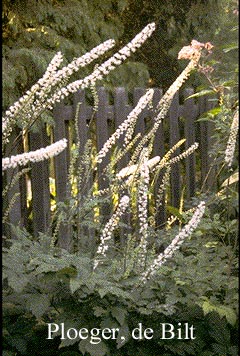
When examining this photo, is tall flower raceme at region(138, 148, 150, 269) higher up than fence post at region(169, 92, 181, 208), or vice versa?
fence post at region(169, 92, 181, 208)

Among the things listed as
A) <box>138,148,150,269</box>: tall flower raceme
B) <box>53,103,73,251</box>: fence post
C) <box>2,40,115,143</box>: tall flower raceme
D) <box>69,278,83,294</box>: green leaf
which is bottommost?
<box>69,278,83,294</box>: green leaf

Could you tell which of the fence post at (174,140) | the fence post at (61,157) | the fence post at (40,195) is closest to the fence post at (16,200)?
the fence post at (40,195)

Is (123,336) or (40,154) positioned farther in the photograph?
(123,336)

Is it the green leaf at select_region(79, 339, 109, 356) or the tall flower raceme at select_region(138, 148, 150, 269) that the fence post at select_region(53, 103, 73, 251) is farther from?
the green leaf at select_region(79, 339, 109, 356)

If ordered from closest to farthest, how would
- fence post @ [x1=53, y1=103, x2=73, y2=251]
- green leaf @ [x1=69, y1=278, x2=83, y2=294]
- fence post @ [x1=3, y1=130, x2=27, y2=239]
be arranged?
green leaf @ [x1=69, y1=278, x2=83, y2=294]
fence post @ [x1=3, y1=130, x2=27, y2=239]
fence post @ [x1=53, y1=103, x2=73, y2=251]

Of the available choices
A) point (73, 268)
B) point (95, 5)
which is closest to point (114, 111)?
point (95, 5)

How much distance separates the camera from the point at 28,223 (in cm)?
557

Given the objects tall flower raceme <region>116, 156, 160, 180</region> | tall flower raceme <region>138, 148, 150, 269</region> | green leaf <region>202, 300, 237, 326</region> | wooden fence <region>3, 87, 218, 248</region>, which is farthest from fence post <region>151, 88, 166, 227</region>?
green leaf <region>202, 300, 237, 326</region>

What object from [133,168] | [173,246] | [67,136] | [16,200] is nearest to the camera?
[173,246]

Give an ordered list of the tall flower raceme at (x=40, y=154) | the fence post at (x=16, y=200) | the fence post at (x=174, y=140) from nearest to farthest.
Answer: the tall flower raceme at (x=40, y=154), the fence post at (x=16, y=200), the fence post at (x=174, y=140)

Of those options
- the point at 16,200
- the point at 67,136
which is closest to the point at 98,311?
the point at 16,200

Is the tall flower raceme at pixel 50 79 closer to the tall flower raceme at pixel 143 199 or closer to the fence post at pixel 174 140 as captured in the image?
the tall flower raceme at pixel 143 199

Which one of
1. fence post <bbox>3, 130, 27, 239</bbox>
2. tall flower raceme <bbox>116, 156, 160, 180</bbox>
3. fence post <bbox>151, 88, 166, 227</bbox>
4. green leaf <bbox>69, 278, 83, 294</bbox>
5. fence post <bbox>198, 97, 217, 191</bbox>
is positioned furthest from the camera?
fence post <bbox>198, 97, 217, 191</bbox>

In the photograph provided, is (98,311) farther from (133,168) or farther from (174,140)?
(174,140)
